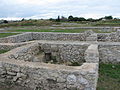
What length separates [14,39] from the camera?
1287cm

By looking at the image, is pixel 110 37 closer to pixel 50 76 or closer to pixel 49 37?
pixel 49 37

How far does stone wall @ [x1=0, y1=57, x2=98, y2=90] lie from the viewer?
359cm

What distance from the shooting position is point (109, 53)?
7.80 meters

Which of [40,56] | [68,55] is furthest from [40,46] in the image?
[68,55]

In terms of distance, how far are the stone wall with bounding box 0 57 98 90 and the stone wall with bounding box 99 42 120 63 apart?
4.10m

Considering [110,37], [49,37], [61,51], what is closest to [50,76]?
[61,51]

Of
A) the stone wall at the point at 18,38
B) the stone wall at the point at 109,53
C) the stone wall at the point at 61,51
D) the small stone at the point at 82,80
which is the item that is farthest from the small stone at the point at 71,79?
the stone wall at the point at 18,38

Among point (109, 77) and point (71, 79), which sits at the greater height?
point (71, 79)

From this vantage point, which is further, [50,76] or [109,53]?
[109,53]

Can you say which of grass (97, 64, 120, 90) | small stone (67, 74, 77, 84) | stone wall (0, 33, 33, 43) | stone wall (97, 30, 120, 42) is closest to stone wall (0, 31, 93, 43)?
stone wall (0, 33, 33, 43)

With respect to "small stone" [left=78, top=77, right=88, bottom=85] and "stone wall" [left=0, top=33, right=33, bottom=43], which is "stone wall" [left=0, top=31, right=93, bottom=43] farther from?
"small stone" [left=78, top=77, right=88, bottom=85]

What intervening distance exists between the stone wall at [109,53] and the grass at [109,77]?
0.42 m

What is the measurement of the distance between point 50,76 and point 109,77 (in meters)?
3.09

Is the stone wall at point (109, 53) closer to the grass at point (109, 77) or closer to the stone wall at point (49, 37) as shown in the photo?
the grass at point (109, 77)
